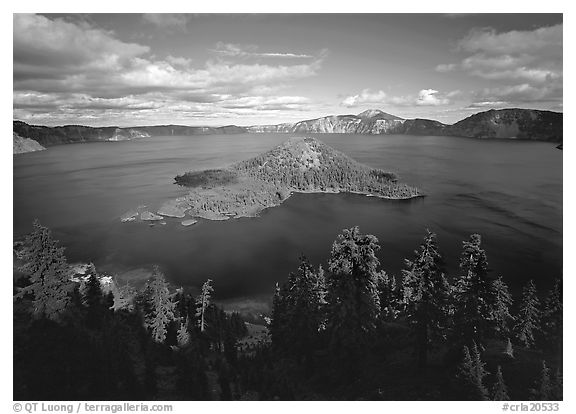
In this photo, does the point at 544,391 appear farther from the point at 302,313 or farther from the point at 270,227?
the point at 270,227

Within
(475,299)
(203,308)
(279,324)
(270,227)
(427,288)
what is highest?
(427,288)

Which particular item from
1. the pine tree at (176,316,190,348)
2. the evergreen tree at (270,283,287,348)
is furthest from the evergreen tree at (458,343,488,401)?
the pine tree at (176,316,190,348)

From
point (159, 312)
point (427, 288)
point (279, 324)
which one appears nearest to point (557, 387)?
point (427, 288)

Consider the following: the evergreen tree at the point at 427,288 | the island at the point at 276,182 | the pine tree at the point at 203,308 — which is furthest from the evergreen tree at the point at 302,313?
the island at the point at 276,182

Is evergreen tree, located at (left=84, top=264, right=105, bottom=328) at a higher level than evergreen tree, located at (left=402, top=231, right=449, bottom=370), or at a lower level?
lower

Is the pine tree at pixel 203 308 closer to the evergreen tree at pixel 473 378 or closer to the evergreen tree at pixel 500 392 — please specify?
the evergreen tree at pixel 473 378

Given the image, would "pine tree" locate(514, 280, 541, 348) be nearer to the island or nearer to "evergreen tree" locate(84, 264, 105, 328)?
"evergreen tree" locate(84, 264, 105, 328)
